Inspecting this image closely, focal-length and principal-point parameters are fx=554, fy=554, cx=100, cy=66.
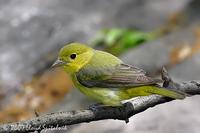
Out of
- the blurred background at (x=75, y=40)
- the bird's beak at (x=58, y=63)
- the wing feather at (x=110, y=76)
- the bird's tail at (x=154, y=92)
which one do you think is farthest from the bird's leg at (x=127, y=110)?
the blurred background at (x=75, y=40)

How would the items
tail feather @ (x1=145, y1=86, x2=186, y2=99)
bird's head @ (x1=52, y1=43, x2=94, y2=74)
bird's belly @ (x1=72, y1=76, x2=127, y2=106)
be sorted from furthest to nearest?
bird's head @ (x1=52, y1=43, x2=94, y2=74)
bird's belly @ (x1=72, y1=76, x2=127, y2=106)
tail feather @ (x1=145, y1=86, x2=186, y2=99)

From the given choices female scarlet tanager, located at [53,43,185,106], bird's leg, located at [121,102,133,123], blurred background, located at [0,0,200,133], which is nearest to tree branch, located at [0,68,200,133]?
bird's leg, located at [121,102,133,123]

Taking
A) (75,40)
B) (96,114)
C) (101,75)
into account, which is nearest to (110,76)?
(101,75)

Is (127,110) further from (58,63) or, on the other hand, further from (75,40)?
(75,40)

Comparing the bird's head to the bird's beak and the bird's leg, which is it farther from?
the bird's leg

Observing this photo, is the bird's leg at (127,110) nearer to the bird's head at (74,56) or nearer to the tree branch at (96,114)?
the tree branch at (96,114)

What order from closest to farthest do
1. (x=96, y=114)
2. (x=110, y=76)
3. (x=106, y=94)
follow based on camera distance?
(x=96, y=114)
(x=106, y=94)
(x=110, y=76)

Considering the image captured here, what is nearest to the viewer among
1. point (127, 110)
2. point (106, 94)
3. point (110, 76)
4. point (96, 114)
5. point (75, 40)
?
point (96, 114)
